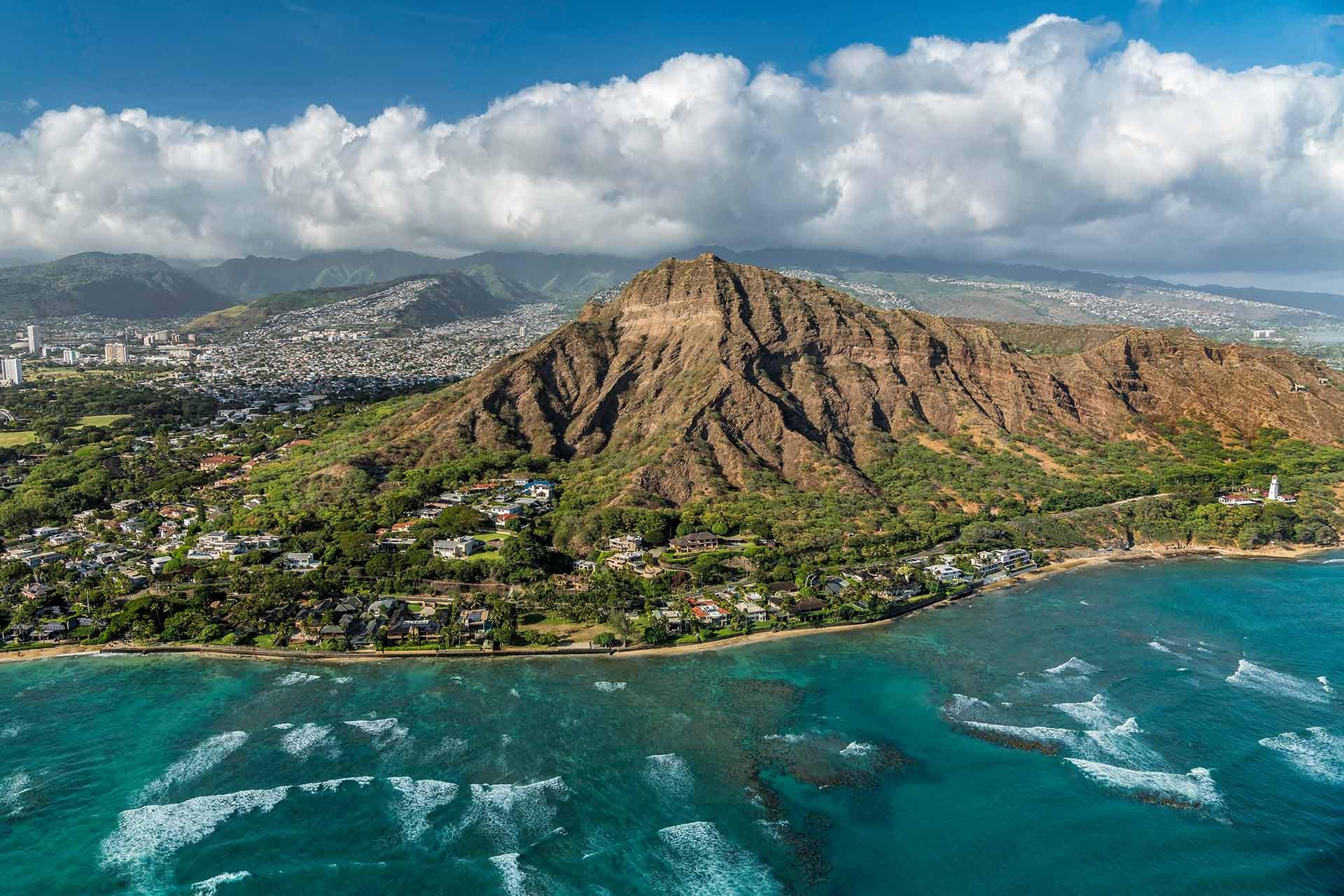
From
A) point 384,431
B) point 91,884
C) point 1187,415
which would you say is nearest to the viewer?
point 91,884

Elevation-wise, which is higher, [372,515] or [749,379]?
[749,379]

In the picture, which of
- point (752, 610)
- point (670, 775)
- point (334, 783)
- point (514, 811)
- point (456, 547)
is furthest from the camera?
point (456, 547)

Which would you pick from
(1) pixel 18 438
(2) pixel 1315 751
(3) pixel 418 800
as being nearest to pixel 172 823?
(3) pixel 418 800

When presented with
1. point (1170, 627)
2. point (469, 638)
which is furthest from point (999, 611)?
point (469, 638)

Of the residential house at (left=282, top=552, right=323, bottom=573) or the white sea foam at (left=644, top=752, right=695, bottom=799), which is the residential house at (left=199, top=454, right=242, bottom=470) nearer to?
the residential house at (left=282, top=552, right=323, bottom=573)

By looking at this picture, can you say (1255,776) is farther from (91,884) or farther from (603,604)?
(91,884)

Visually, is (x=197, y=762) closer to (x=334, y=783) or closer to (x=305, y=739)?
(x=305, y=739)
